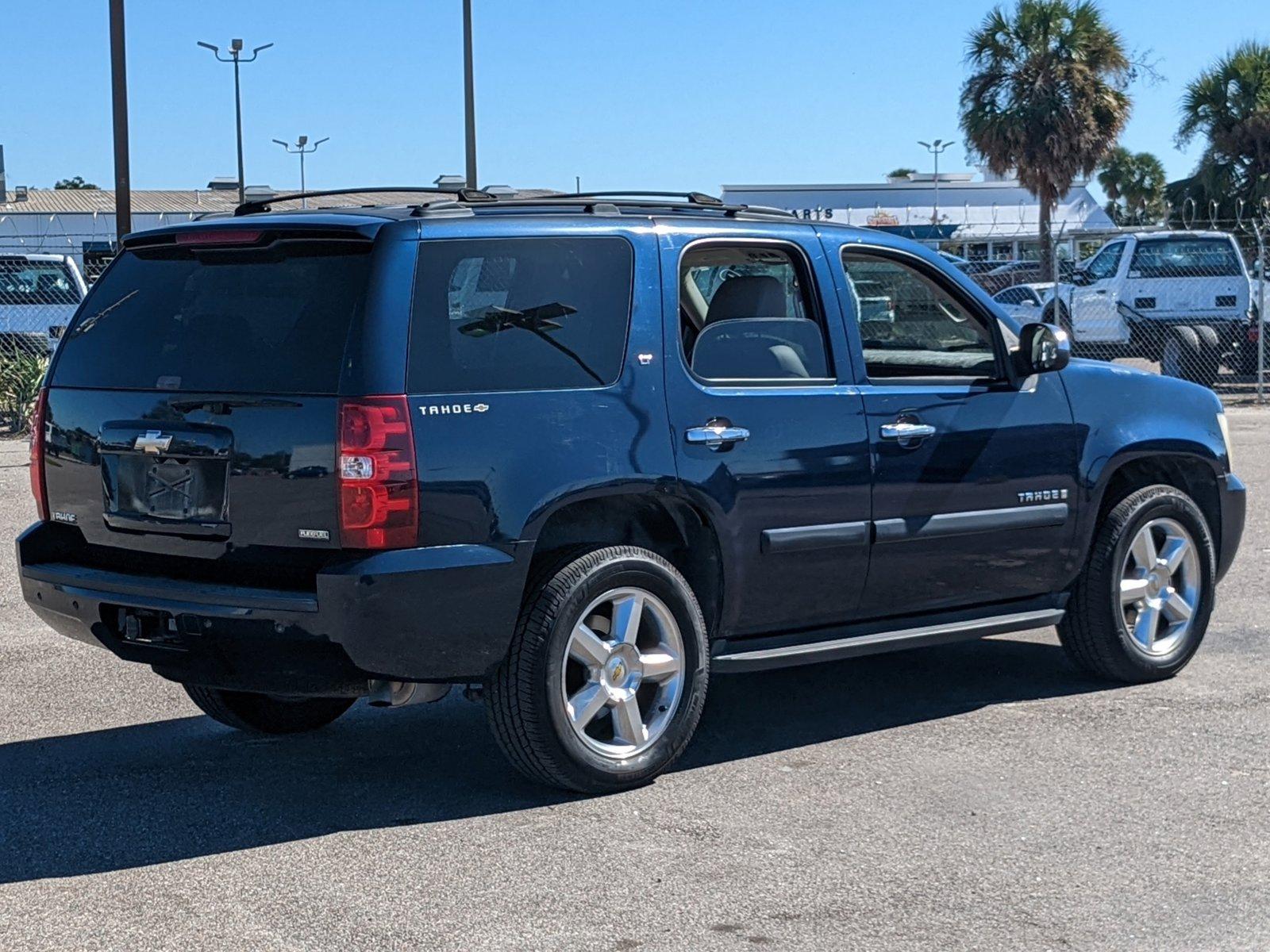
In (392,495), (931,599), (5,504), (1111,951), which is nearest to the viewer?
(1111,951)

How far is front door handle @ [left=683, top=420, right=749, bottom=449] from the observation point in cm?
552

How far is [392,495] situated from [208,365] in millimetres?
781

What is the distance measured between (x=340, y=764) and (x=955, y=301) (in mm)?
2831

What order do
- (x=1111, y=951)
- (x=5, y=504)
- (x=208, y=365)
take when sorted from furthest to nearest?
(x=5, y=504)
(x=208, y=365)
(x=1111, y=951)

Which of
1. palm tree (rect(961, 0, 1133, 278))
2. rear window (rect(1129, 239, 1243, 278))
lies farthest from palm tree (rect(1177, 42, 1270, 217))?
rear window (rect(1129, 239, 1243, 278))

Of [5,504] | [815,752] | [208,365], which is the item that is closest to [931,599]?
[815,752]

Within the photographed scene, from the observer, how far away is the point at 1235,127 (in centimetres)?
3947

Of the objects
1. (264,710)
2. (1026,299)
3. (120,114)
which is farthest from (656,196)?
(1026,299)

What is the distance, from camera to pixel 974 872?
15.2 ft

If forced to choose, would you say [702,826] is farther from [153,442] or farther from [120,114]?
[120,114]

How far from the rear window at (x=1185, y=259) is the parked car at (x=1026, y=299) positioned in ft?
6.57

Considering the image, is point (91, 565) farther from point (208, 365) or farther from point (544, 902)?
point (544, 902)

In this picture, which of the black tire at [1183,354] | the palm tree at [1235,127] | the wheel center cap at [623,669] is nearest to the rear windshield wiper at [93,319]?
the wheel center cap at [623,669]

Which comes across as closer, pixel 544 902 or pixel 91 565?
pixel 544 902
